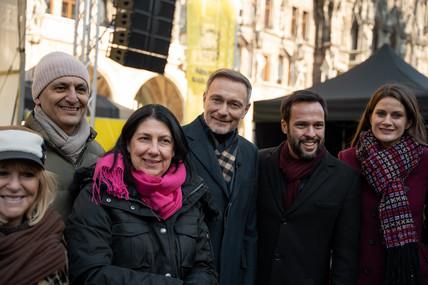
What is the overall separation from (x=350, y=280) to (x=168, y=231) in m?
1.27

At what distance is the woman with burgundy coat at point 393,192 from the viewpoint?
2486 millimetres

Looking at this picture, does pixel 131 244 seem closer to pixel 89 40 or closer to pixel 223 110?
pixel 223 110

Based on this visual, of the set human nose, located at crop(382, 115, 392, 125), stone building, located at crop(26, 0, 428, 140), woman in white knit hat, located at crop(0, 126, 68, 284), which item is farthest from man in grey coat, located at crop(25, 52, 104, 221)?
stone building, located at crop(26, 0, 428, 140)

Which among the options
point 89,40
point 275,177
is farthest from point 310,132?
point 89,40

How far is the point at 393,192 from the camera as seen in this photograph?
8.30 feet

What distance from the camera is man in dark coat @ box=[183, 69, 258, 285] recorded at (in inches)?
A: 99.7

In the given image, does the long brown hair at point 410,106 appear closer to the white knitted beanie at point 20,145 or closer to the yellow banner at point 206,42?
the white knitted beanie at point 20,145

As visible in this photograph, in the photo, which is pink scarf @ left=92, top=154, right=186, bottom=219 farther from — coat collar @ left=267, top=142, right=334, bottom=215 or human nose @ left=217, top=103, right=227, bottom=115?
coat collar @ left=267, top=142, right=334, bottom=215

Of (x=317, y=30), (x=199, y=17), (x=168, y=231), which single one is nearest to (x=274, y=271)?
(x=168, y=231)

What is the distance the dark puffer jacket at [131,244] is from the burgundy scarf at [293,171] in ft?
2.78

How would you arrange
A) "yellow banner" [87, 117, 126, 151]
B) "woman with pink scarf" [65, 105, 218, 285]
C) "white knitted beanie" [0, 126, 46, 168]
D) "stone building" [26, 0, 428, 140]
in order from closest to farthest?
"white knitted beanie" [0, 126, 46, 168]
"woman with pink scarf" [65, 105, 218, 285]
"yellow banner" [87, 117, 126, 151]
"stone building" [26, 0, 428, 140]

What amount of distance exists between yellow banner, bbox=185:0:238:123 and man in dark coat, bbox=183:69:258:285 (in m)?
5.92

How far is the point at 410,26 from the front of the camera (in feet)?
87.6

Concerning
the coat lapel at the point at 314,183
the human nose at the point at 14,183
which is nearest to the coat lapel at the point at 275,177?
the coat lapel at the point at 314,183
